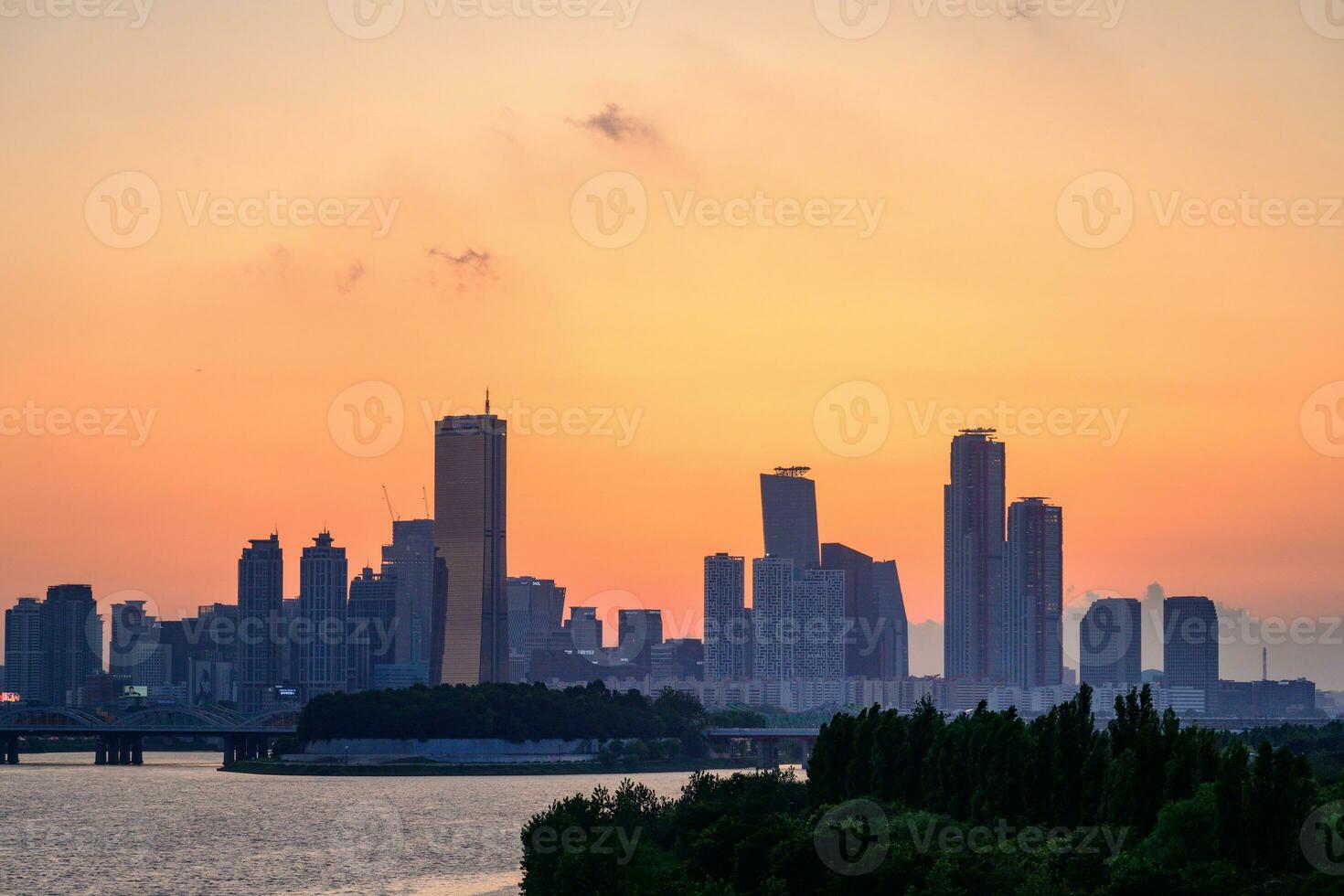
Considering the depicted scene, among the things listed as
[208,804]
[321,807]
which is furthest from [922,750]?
[208,804]

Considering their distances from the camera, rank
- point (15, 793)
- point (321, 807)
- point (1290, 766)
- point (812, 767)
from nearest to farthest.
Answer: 1. point (1290, 766)
2. point (812, 767)
3. point (321, 807)
4. point (15, 793)

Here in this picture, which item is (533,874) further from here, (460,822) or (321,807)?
(321,807)

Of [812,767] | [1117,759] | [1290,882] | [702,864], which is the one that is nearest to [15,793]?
[812,767]

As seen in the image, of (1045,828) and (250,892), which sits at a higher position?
(1045,828)

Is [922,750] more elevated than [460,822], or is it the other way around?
[922,750]

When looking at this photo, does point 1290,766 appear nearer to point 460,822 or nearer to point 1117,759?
point 1117,759

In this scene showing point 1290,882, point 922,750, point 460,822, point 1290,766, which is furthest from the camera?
point 460,822

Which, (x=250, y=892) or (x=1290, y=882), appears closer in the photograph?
(x=1290, y=882)
